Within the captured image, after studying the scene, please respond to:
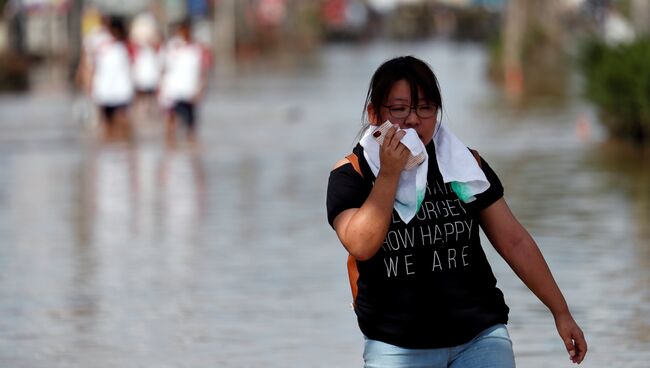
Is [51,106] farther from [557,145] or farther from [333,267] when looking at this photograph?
[333,267]

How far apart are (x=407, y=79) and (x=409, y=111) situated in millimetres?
85

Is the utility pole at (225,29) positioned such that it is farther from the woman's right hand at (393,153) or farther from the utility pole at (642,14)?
the woman's right hand at (393,153)

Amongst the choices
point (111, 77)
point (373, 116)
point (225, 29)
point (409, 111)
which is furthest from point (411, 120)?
point (225, 29)

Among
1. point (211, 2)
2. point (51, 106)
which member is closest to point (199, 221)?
point (51, 106)

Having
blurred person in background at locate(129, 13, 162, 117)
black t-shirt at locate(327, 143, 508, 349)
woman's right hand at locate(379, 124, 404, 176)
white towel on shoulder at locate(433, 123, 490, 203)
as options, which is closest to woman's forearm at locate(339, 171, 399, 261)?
woman's right hand at locate(379, 124, 404, 176)


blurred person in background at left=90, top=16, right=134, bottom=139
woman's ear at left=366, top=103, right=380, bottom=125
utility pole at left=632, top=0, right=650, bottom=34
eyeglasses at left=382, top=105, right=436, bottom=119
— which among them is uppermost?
eyeglasses at left=382, top=105, right=436, bottom=119

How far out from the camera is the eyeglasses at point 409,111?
463 cm

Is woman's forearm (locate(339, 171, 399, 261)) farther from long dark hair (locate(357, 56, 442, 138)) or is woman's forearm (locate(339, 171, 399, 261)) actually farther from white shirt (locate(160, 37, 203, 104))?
white shirt (locate(160, 37, 203, 104))

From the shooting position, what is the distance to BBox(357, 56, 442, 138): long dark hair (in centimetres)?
464

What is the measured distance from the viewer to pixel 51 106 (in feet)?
107

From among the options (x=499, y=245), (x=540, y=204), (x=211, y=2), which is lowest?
(x=211, y=2)

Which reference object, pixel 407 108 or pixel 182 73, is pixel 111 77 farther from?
pixel 407 108

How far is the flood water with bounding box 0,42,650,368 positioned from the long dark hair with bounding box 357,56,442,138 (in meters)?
3.11

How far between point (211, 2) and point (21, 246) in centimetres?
6808
